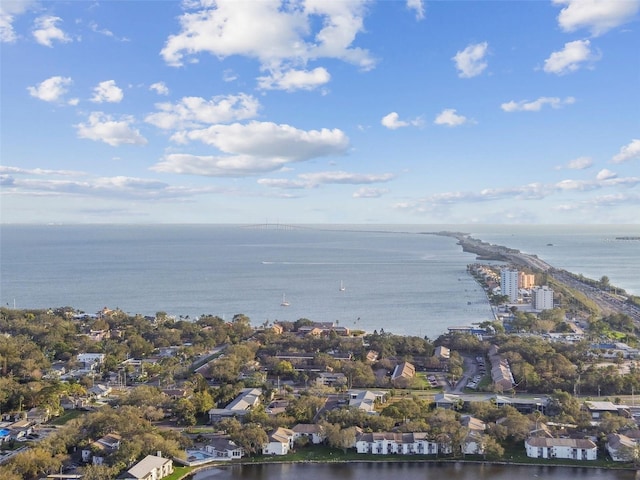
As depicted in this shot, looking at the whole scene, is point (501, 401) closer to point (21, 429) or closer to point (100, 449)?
point (100, 449)

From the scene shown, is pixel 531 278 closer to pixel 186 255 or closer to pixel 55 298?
pixel 55 298

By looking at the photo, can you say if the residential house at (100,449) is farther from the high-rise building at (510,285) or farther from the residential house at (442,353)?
the high-rise building at (510,285)

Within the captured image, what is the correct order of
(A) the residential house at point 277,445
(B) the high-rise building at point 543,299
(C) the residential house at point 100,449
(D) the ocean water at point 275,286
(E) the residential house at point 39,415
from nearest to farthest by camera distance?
(C) the residential house at point 100,449 < (A) the residential house at point 277,445 < (E) the residential house at point 39,415 < (D) the ocean water at point 275,286 < (B) the high-rise building at point 543,299

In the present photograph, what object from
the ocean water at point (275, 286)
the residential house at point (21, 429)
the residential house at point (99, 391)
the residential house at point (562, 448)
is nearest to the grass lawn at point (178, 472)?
the residential house at point (21, 429)

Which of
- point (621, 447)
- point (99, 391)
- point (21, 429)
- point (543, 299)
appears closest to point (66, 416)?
point (21, 429)

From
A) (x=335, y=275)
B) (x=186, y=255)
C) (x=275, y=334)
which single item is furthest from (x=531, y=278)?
(x=186, y=255)

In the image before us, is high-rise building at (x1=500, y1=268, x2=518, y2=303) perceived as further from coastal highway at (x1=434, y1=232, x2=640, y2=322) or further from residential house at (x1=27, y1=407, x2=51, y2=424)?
residential house at (x1=27, y1=407, x2=51, y2=424)

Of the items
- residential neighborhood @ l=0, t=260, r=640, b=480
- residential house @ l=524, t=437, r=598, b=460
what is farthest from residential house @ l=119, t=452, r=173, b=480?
residential house @ l=524, t=437, r=598, b=460
